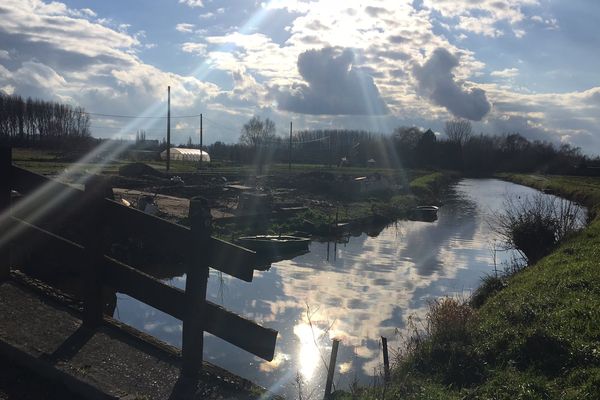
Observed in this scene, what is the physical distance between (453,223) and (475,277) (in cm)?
2089

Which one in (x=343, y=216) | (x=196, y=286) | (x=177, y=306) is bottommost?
(x=343, y=216)

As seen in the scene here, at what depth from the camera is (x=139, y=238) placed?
15.1ft

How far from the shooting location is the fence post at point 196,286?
4.14m

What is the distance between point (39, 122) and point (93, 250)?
4097 inches

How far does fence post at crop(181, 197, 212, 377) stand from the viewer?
13.6 feet

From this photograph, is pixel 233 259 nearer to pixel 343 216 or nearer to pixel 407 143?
pixel 343 216

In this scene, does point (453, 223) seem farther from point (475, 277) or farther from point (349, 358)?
point (349, 358)

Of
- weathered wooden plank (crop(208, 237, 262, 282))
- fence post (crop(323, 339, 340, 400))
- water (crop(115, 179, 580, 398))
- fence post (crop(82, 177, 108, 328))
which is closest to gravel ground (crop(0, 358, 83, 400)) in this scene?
fence post (crop(82, 177, 108, 328))

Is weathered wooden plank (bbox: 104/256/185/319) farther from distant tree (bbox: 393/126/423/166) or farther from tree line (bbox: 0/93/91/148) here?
distant tree (bbox: 393/126/423/166)

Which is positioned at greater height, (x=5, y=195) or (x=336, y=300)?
(x=5, y=195)

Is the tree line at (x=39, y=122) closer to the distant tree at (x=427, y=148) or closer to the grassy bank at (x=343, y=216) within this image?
the grassy bank at (x=343, y=216)

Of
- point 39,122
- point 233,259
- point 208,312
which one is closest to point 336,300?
point 208,312

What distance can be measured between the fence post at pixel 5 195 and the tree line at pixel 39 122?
76855mm

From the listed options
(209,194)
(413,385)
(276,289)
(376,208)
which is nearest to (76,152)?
(209,194)
